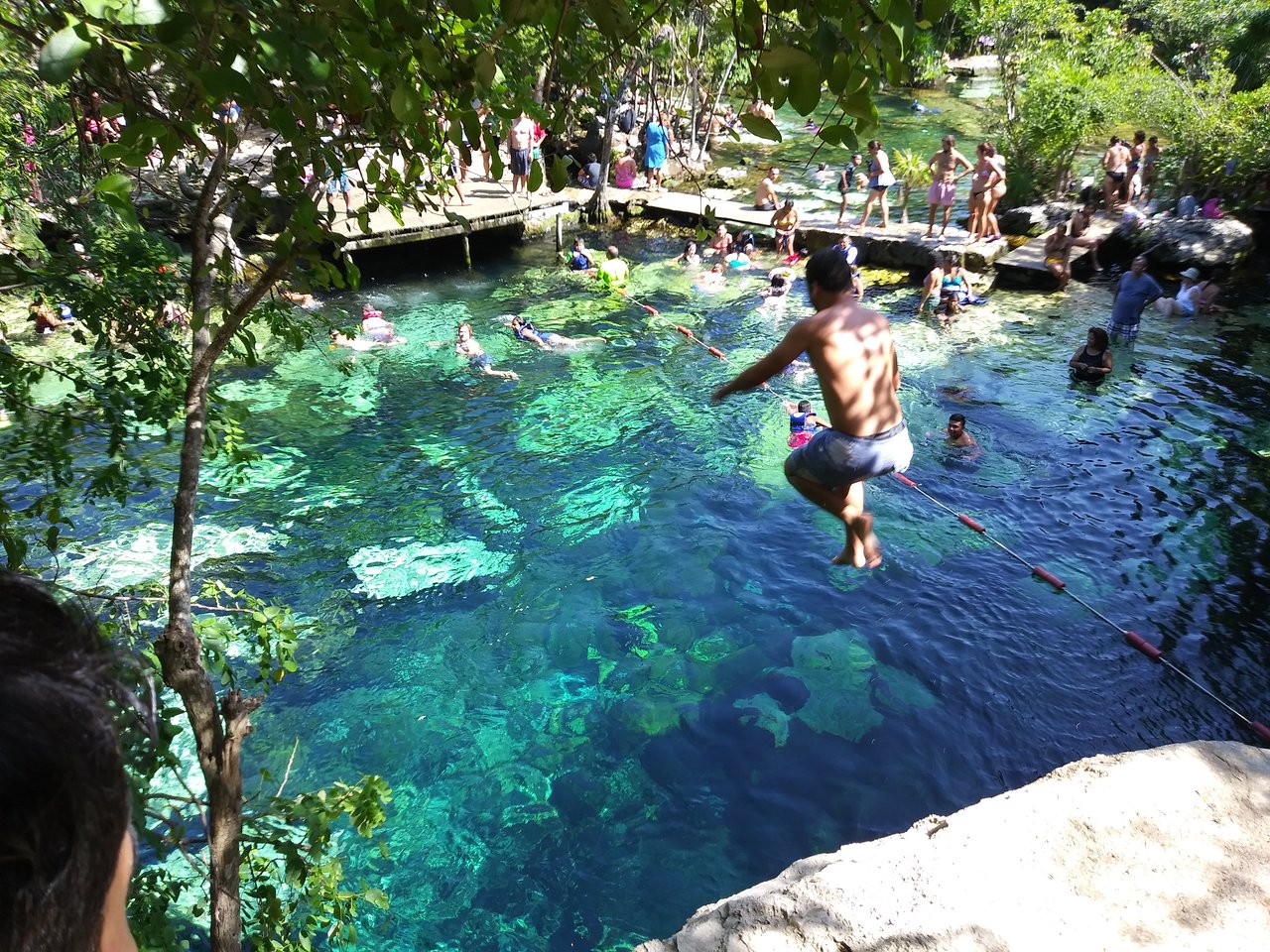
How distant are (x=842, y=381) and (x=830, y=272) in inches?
22.9

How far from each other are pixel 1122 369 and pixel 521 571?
10.2 m

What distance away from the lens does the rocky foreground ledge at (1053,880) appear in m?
3.90

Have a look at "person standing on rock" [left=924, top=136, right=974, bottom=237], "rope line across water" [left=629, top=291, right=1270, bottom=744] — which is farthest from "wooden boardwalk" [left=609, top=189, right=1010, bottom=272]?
"rope line across water" [left=629, top=291, right=1270, bottom=744]

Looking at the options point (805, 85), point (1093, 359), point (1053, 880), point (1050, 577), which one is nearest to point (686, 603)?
point (1050, 577)

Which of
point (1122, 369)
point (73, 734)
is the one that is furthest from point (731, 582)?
point (73, 734)

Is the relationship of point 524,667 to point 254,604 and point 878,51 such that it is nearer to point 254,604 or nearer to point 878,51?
point 254,604

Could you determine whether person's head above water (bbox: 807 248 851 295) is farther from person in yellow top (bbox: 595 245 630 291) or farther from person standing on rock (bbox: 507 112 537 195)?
person standing on rock (bbox: 507 112 537 195)

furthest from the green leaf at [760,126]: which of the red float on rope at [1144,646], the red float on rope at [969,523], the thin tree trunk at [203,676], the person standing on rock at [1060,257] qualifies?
the person standing on rock at [1060,257]

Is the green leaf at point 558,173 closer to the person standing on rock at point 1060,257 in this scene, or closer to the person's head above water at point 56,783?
the person's head above water at point 56,783

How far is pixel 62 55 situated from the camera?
70.4 inches

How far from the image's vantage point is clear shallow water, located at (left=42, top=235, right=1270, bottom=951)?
7.40m

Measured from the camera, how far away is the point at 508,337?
665 inches

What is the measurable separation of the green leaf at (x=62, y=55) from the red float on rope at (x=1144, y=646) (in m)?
9.25

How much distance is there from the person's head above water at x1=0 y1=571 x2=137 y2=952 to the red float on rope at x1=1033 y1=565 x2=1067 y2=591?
32.7 feet
